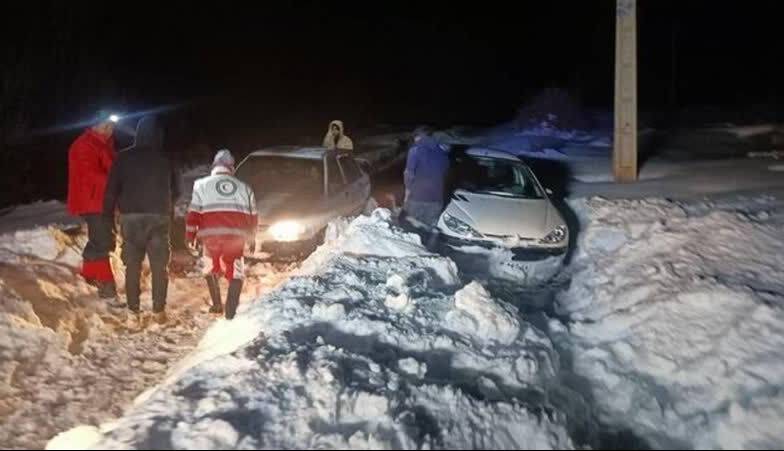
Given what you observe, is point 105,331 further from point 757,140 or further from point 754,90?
point 754,90

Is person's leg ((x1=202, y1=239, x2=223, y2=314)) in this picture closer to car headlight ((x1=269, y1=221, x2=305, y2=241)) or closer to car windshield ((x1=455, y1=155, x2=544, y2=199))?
car headlight ((x1=269, y1=221, x2=305, y2=241))

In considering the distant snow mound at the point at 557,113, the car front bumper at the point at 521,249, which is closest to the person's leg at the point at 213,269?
the car front bumper at the point at 521,249

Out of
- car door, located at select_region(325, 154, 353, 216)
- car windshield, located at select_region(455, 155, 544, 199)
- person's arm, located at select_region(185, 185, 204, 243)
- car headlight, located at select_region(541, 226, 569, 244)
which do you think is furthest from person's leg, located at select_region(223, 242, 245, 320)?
car windshield, located at select_region(455, 155, 544, 199)

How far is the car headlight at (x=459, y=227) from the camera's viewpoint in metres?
9.52

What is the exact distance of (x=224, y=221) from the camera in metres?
7.26

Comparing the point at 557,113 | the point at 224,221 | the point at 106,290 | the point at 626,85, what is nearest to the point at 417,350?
the point at 224,221

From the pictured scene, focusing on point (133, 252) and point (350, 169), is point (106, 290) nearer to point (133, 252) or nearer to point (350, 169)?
point (133, 252)

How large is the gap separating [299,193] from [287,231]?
0.96 metres

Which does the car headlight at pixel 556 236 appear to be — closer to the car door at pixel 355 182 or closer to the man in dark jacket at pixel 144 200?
the car door at pixel 355 182

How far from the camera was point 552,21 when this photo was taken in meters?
58.3

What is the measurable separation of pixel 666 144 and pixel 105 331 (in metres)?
21.3

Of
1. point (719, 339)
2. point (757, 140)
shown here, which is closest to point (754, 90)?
point (757, 140)

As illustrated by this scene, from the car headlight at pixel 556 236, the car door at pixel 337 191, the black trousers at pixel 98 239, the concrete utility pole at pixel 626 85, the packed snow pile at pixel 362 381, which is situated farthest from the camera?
the concrete utility pole at pixel 626 85

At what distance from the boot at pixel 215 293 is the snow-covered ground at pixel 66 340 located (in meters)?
0.12
